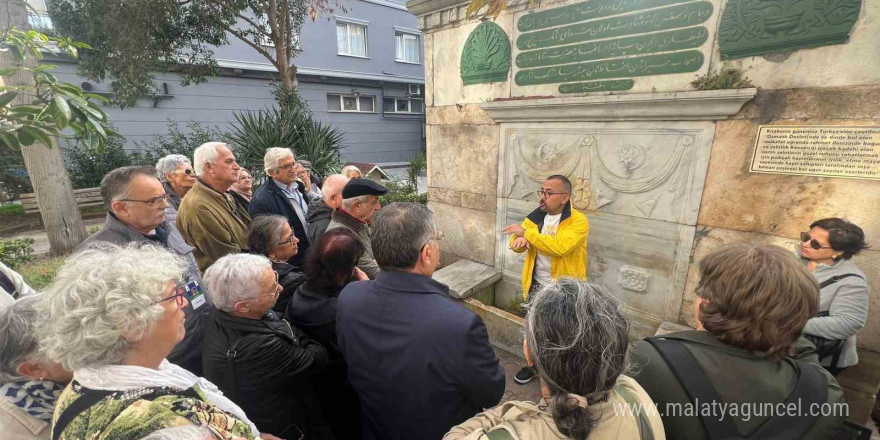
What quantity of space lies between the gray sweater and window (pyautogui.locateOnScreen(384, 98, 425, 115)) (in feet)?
53.6

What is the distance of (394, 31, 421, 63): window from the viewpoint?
16734 mm

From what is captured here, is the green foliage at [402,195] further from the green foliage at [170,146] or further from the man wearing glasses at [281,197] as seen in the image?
the green foliage at [170,146]

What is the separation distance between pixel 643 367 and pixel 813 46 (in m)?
2.66

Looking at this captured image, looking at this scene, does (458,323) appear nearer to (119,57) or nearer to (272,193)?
(272,193)

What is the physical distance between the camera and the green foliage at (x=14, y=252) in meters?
4.57

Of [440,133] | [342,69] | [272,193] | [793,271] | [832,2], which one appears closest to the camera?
[793,271]

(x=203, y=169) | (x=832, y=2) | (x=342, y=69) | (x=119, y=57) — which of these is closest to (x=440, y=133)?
(x=203, y=169)

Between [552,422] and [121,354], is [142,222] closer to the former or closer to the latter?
[121,354]

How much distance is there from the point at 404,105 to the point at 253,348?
55.8ft

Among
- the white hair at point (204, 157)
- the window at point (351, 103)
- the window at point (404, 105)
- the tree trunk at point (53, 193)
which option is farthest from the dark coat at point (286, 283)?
the window at point (404, 105)

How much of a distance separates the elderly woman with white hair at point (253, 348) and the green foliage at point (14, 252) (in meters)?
5.41

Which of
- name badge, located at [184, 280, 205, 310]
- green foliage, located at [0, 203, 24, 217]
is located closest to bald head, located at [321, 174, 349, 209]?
name badge, located at [184, 280, 205, 310]

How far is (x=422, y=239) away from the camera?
1466 millimetres

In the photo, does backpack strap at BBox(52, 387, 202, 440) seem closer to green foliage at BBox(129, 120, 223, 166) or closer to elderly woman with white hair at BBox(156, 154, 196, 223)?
elderly woman with white hair at BBox(156, 154, 196, 223)
